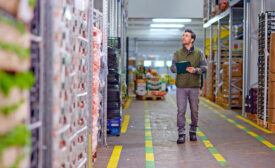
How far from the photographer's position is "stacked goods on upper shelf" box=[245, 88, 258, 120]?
35.1 feet

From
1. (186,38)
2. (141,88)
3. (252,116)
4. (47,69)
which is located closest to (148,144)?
(186,38)

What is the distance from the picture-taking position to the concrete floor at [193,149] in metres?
5.69

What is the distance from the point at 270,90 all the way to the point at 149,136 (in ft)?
9.88

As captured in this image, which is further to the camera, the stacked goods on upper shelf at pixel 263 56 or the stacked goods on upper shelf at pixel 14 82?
the stacked goods on upper shelf at pixel 263 56

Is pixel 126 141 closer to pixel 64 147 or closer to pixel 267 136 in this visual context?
pixel 267 136

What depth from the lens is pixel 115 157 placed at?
6039 millimetres

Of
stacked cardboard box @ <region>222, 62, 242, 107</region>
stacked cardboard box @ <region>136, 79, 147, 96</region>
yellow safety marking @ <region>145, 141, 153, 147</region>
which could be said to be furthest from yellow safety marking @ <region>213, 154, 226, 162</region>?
stacked cardboard box @ <region>136, 79, 147, 96</region>

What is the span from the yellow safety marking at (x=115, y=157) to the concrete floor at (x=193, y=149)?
62mm

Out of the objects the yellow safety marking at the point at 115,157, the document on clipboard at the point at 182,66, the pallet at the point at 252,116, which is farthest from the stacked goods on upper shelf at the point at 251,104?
the yellow safety marking at the point at 115,157

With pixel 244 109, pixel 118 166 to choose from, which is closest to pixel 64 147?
pixel 118 166

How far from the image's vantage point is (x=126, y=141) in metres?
7.48

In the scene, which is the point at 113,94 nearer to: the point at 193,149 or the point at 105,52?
the point at 105,52

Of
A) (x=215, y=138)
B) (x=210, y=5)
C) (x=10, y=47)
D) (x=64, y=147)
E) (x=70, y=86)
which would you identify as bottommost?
(x=215, y=138)

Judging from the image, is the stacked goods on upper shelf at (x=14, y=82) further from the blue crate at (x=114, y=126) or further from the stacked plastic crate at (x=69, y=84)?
the blue crate at (x=114, y=126)
